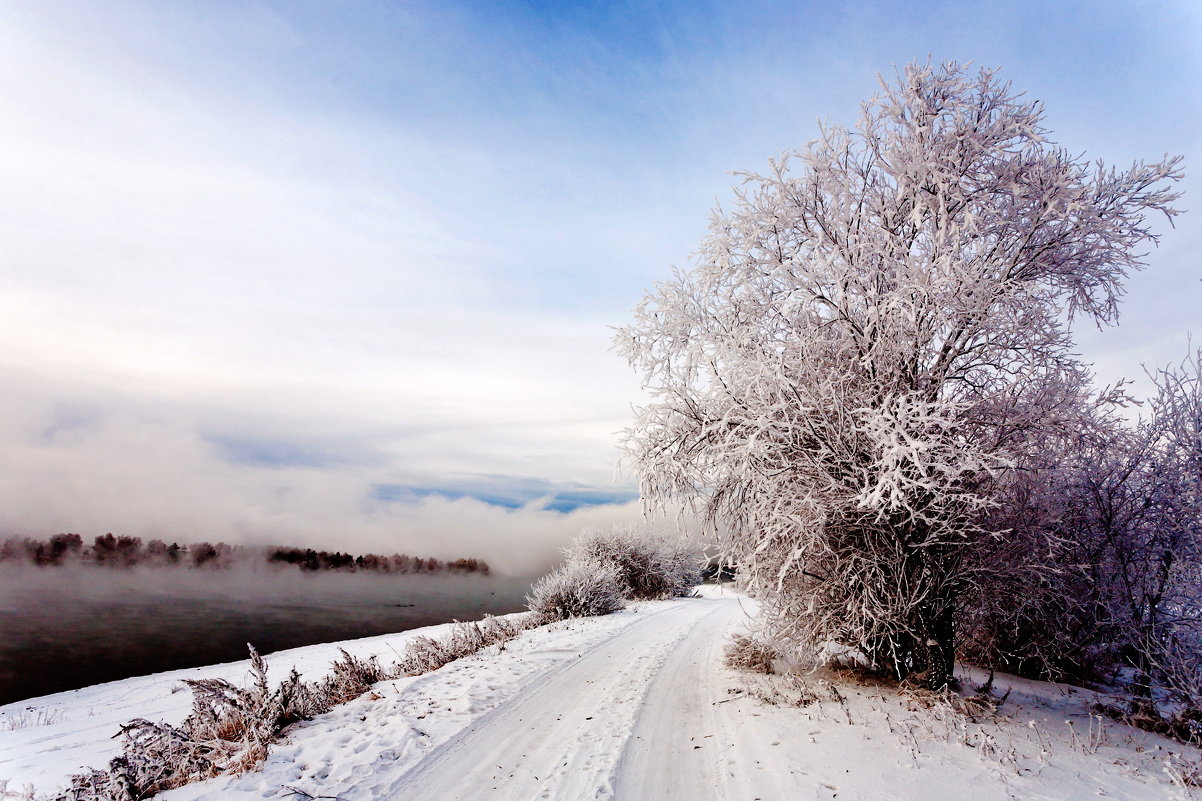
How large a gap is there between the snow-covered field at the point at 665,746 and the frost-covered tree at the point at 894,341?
1.33m

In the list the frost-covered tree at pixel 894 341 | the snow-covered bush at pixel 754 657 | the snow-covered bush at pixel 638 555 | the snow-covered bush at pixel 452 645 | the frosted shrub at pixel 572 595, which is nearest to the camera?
the frost-covered tree at pixel 894 341

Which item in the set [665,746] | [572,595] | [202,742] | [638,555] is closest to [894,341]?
[665,746]

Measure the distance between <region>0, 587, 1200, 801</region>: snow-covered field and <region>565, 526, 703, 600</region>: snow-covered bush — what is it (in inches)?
891

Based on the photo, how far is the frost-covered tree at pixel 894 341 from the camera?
6902 millimetres

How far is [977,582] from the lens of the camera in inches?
318

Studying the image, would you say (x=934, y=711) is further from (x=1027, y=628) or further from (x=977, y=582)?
(x=1027, y=628)

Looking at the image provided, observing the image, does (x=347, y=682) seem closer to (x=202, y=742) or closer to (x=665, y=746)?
(x=202, y=742)

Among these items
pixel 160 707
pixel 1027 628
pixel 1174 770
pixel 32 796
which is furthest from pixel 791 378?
pixel 160 707

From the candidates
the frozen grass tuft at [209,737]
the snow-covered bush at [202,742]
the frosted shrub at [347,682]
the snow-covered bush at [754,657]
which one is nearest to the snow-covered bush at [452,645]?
the frosted shrub at [347,682]

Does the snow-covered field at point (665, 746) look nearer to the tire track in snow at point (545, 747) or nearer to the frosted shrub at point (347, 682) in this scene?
the tire track in snow at point (545, 747)

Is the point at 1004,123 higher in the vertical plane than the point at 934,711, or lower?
higher

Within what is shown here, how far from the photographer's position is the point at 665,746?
19.0 feet

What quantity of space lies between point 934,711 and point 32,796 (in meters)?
9.41

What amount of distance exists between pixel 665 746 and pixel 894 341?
5.66 metres
